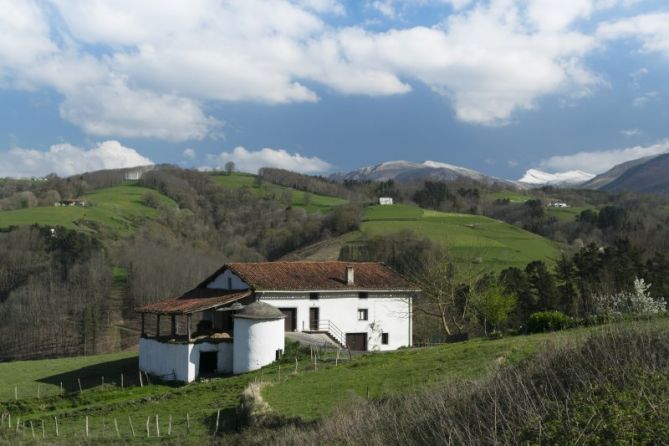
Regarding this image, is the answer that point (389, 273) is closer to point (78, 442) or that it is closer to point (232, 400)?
point (232, 400)

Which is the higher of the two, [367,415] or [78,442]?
[367,415]

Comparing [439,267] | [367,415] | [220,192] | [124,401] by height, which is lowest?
[124,401]

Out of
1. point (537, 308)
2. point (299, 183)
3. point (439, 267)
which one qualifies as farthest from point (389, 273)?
point (299, 183)

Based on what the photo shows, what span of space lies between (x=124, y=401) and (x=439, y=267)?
76.9 feet

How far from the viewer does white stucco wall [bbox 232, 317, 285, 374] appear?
116 feet

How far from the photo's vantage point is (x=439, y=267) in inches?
1843

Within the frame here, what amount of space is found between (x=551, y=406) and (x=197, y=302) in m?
31.9

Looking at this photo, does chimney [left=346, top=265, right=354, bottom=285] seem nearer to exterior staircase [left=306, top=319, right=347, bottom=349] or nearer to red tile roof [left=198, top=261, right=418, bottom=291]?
red tile roof [left=198, top=261, right=418, bottom=291]

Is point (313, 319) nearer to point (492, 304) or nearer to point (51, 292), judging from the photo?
point (492, 304)

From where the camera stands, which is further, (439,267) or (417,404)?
(439,267)

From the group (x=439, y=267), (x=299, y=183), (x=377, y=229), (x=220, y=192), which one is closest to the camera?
(x=439, y=267)

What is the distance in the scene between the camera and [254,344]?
35469 mm

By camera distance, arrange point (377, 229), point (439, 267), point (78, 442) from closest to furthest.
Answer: point (78, 442), point (439, 267), point (377, 229)

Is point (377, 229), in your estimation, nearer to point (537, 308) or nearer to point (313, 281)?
point (537, 308)
